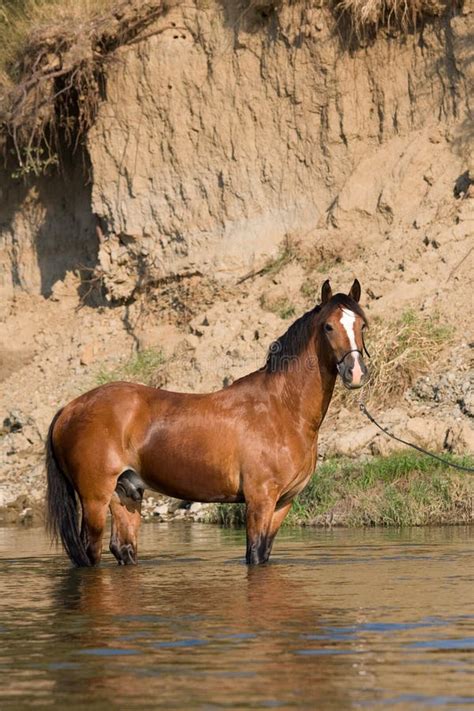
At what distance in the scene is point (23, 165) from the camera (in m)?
22.1

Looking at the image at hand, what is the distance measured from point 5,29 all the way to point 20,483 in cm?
830

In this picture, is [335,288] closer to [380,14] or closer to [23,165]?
[380,14]

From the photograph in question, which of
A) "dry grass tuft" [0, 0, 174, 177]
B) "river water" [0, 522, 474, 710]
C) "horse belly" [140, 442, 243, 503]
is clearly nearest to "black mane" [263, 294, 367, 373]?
"horse belly" [140, 442, 243, 503]

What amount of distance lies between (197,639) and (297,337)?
3.67m

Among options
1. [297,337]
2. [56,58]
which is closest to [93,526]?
[297,337]

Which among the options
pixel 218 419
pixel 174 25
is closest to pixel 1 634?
pixel 218 419

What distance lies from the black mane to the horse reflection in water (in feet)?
5.10

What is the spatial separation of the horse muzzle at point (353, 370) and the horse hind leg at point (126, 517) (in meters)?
1.93

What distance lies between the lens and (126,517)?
33.9 feet

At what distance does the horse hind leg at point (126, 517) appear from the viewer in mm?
10305

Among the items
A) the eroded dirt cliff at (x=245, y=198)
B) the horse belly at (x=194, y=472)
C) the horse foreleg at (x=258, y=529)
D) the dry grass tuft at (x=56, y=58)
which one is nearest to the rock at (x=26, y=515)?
the eroded dirt cliff at (x=245, y=198)

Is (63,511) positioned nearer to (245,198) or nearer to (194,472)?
(194,472)

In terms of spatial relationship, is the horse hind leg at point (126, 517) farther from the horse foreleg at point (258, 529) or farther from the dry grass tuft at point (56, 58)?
the dry grass tuft at point (56, 58)

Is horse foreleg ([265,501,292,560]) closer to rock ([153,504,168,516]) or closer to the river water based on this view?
the river water
